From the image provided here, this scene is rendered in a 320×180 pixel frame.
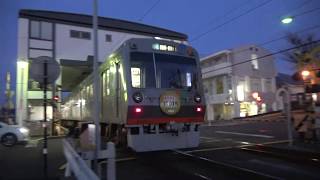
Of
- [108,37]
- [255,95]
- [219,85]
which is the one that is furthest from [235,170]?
[219,85]

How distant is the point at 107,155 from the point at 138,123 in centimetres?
416

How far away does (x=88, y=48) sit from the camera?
37.0 meters

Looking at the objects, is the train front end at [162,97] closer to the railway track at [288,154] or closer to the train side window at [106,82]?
the train side window at [106,82]

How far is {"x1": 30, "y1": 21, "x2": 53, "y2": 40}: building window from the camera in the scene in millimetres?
Result: 34188

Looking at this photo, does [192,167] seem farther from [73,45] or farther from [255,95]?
[255,95]

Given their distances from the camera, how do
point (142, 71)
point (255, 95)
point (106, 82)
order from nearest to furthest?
point (142, 71) < point (106, 82) < point (255, 95)

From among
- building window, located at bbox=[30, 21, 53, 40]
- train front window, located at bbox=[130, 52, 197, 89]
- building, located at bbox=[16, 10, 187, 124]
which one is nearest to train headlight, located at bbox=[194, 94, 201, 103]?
train front window, located at bbox=[130, 52, 197, 89]

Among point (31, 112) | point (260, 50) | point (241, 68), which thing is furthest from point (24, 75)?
point (260, 50)

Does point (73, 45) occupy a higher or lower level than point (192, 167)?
higher

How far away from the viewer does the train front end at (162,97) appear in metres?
10.7

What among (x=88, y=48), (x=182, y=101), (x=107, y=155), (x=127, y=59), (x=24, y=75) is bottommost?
(x=107, y=155)

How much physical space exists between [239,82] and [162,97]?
37992 mm

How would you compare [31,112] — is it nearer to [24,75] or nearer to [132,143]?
[24,75]

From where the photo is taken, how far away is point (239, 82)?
47688mm
